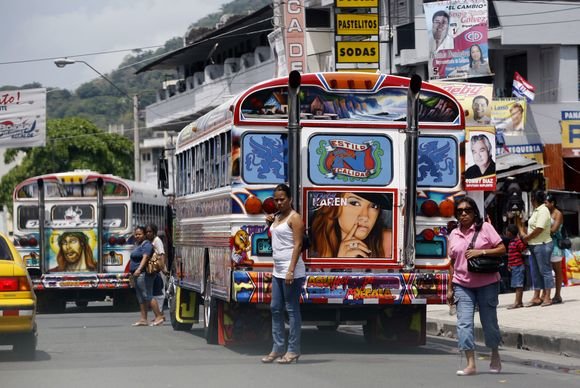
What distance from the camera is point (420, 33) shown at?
38781 mm

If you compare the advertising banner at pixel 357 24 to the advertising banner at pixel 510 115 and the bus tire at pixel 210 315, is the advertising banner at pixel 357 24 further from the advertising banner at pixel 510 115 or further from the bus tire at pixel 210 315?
the bus tire at pixel 210 315

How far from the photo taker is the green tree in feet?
238

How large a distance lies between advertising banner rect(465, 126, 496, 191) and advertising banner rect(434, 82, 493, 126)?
3.19 m

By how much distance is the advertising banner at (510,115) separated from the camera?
105 feet

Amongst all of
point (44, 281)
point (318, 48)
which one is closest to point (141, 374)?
point (44, 281)

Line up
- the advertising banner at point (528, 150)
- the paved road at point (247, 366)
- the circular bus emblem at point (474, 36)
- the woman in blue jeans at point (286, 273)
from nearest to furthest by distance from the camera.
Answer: the paved road at point (247, 366)
the woman in blue jeans at point (286, 273)
the circular bus emblem at point (474, 36)
the advertising banner at point (528, 150)

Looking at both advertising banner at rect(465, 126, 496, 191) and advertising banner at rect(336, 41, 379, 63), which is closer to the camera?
advertising banner at rect(465, 126, 496, 191)

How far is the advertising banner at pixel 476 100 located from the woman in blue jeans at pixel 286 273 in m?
15.2

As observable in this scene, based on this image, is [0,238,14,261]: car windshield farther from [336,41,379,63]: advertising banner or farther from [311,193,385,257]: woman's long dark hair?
[336,41,379,63]: advertising banner

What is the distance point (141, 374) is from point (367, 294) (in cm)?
315

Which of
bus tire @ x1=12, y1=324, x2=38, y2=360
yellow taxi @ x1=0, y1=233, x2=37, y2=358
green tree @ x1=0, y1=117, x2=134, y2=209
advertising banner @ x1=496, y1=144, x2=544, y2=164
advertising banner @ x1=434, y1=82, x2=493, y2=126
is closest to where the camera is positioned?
yellow taxi @ x1=0, y1=233, x2=37, y2=358

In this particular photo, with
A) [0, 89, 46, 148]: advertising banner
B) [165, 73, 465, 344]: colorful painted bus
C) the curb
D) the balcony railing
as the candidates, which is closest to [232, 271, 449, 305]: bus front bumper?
[165, 73, 465, 344]: colorful painted bus

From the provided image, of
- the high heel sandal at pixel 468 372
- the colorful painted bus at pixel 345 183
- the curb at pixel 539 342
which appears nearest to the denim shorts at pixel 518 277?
the curb at pixel 539 342

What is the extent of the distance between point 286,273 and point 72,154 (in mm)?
62472
